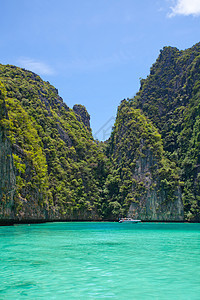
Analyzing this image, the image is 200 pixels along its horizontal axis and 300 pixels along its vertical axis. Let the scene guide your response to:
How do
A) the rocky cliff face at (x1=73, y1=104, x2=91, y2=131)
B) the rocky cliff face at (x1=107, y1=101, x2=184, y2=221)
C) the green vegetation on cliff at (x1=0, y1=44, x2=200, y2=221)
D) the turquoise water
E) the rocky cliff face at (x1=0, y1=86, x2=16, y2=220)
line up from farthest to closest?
the rocky cliff face at (x1=73, y1=104, x2=91, y2=131) → the rocky cliff face at (x1=107, y1=101, x2=184, y2=221) → the green vegetation on cliff at (x1=0, y1=44, x2=200, y2=221) → the rocky cliff face at (x1=0, y1=86, x2=16, y2=220) → the turquoise water

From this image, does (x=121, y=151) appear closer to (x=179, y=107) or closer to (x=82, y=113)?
(x=179, y=107)

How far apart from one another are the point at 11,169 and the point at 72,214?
35309 millimetres

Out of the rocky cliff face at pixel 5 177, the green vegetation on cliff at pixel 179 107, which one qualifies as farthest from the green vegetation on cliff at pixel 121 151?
the rocky cliff face at pixel 5 177

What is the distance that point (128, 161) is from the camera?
85.5 m

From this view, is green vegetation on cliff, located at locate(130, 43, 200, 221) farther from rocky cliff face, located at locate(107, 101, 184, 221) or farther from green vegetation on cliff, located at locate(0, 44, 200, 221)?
rocky cliff face, located at locate(107, 101, 184, 221)

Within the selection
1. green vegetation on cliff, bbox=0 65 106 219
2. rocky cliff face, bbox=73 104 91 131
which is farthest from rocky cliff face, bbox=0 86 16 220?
rocky cliff face, bbox=73 104 91 131

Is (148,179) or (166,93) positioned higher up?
(166,93)

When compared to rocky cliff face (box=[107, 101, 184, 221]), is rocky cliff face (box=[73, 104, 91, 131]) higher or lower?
higher

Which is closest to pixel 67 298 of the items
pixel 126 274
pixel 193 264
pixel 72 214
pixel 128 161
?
pixel 126 274

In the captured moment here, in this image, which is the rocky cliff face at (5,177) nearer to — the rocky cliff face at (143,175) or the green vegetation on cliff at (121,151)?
the green vegetation on cliff at (121,151)

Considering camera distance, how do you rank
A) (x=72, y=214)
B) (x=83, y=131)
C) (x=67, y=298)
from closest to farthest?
(x=67, y=298) → (x=72, y=214) → (x=83, y=131)

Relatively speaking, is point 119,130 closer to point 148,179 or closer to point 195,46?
point 148,179

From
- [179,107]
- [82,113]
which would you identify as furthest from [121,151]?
[82,113]

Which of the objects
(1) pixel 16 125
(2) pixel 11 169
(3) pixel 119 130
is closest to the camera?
(2) pixel 11 169
